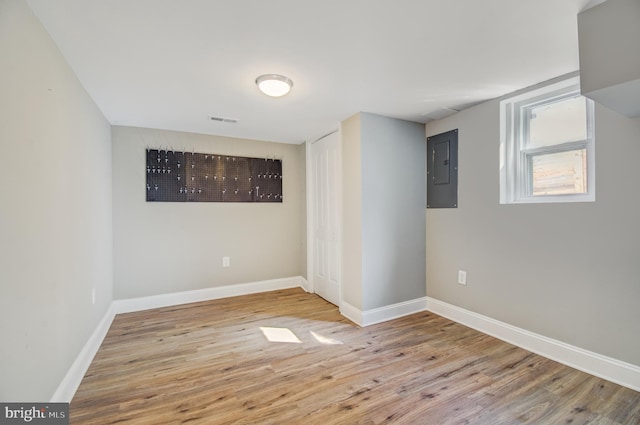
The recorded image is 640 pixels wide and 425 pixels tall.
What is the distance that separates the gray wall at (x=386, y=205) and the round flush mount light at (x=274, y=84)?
3.19 ft

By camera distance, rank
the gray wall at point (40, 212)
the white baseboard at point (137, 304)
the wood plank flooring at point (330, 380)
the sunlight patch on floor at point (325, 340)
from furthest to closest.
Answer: the sunlight patch on floor at point (325, 340) → the white baseboard at point (137, 304) → the wood plank flooring at point (330, 380) → the gray wall at point (40, 212)

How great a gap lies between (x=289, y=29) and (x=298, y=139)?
2332mm

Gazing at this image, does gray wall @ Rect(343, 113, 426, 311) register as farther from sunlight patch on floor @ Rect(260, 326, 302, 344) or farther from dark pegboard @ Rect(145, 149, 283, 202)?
dark pegboard @ Rect(145, 149, 283, 202)

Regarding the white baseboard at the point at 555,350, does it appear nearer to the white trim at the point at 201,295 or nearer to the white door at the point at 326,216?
the white door at the point at 326,216

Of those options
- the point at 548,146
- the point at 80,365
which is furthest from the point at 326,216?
the point at 80,365

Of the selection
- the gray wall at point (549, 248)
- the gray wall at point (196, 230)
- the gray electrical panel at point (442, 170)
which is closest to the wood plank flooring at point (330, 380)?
the gray wall at point (549, 248)

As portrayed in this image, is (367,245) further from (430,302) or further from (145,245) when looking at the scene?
(145,245)

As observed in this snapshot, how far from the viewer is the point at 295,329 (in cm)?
272

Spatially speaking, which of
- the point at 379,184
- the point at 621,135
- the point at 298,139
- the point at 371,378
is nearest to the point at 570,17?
the point at 621,135

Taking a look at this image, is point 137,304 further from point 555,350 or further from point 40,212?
point 555,350

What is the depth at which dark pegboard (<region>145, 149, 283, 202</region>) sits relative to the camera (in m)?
3.31

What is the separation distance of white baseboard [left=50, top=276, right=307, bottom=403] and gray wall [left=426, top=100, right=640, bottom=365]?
218cm

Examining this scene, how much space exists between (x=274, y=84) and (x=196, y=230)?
2.26 m

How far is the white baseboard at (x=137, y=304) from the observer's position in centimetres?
174
